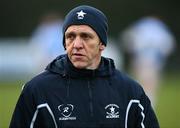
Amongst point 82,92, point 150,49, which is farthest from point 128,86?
point 150,49

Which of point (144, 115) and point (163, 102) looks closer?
point (144, 115)

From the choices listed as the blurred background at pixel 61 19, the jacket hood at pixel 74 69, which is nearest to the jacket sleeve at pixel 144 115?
the jacket hood at pixel 74 69

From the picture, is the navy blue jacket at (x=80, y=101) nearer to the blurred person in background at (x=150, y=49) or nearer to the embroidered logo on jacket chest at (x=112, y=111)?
the embroidered logo on jacket chest at (x=112, y=111)

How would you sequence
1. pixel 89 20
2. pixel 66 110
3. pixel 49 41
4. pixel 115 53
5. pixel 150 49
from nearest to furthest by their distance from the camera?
1. pixel 66 110
2. pixel 89 20
3. pixel 49 41
4. pixel 150 49
5. pixel 115 53

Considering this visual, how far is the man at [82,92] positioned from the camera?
303 inches

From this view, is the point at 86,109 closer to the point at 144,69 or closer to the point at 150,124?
the point at 150,124

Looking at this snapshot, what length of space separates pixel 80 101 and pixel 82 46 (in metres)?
0.48

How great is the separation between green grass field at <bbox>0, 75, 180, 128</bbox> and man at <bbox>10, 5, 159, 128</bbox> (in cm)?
754

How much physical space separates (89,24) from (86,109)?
77cm

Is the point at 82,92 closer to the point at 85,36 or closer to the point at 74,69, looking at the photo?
the point at 74,69

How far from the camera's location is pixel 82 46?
7852 mm

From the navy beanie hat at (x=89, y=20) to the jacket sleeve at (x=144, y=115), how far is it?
646mm

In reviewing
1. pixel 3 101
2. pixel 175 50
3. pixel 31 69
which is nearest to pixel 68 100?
pixel 3 101

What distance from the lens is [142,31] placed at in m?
18.4
